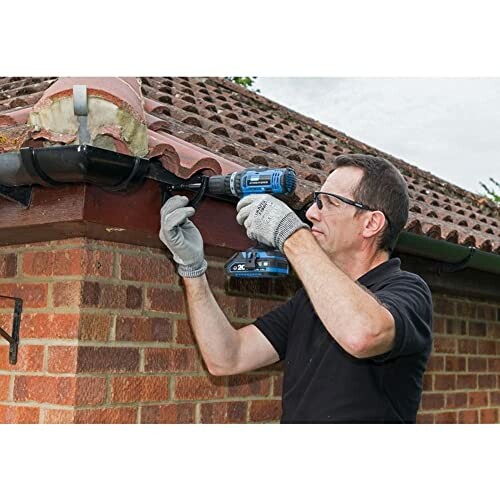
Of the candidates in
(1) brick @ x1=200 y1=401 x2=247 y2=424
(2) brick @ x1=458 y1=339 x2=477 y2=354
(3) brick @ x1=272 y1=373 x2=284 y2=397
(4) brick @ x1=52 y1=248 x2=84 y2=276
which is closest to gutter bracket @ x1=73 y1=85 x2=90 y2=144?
(4) brick @ x1=52 y1=248 x2=84 y2=276

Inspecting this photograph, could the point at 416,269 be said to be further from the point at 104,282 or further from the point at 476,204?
the point at 476,204

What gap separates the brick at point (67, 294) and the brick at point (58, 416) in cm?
37

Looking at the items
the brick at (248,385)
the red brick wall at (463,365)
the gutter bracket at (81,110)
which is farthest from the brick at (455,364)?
the gutter bracket at (81,110)

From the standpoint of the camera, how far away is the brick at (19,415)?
2760mm

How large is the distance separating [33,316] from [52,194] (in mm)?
618

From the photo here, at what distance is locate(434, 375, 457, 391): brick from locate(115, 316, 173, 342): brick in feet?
7.23

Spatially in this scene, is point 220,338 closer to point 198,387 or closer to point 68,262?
point 198,387

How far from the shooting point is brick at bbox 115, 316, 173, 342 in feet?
9.16

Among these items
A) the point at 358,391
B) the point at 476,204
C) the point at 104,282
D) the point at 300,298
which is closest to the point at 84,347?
the point at 104,282

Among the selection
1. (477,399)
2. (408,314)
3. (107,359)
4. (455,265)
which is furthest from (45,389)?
(477,399)

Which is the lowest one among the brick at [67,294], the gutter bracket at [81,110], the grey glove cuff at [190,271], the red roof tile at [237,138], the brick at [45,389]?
the brick at [45,389]

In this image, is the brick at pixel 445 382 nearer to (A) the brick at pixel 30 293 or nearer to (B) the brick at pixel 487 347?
(B) the brick at pixel 487 347

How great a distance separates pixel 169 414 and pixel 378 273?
39.0 inches

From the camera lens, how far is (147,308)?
291 cm
